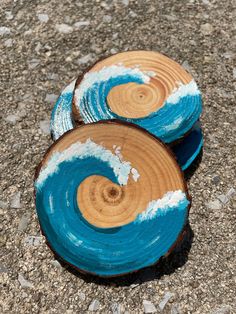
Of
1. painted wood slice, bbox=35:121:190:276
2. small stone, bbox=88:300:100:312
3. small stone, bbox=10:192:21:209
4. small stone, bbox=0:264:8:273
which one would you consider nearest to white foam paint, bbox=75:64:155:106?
painted wood slice, bbox=35:121:190:276

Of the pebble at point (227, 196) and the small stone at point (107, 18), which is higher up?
the small stone at point (107, 18)

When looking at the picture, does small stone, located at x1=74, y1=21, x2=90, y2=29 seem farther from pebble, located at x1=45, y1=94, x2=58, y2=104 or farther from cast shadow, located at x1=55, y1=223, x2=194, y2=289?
cast shadow, located at x1=55, y1=223, x2=194, y2=289

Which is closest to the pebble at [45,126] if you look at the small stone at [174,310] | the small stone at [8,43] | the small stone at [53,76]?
the small stone at [53,76]

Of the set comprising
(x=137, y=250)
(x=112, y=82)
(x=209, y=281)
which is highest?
(x=112, y=82)

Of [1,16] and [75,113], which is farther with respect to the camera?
[1,16]

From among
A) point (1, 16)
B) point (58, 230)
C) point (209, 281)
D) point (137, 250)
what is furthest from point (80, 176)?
point (1, 16)

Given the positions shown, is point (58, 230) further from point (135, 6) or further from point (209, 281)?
point (135, 6)

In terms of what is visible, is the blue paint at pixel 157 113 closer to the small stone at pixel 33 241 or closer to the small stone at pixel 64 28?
the small stone at pixel 33 241
